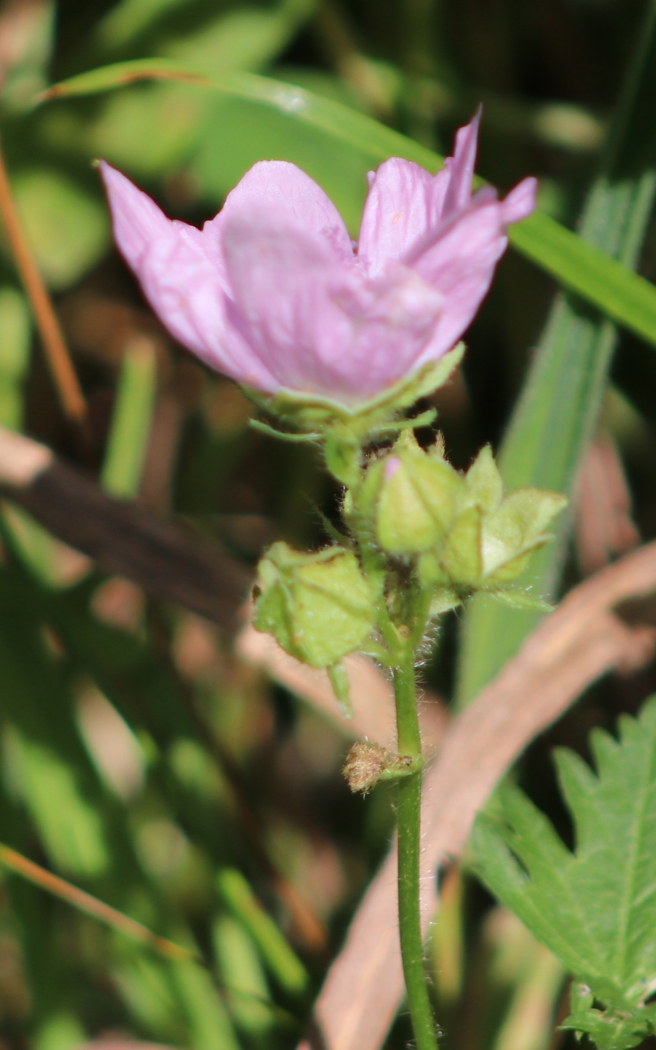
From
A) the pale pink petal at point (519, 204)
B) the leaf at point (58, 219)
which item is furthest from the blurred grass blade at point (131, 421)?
the pale pink petal at point (519, 204)

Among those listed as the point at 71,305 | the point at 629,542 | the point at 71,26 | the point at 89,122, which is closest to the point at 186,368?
the point at 71,305

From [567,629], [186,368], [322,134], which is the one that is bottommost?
[567,629]

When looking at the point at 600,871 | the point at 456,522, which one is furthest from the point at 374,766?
the point at 600,871

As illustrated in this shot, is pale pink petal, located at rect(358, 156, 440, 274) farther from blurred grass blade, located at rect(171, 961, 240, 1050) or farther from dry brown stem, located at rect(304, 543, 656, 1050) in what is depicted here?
blurred grass blade, located at rect(171, 961, 240, 1050)

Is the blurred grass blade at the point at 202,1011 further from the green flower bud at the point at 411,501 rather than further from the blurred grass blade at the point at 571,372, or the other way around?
the green flower bud at the point at 411,501

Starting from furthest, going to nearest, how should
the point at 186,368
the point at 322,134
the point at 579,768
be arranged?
the point at 186,368 → the point at 322,134 → the point at 579,768

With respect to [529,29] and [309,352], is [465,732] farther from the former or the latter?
[529,29]

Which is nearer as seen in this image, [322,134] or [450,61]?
[322,134]

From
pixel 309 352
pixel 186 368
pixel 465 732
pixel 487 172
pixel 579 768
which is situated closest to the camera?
pixel 309 352
